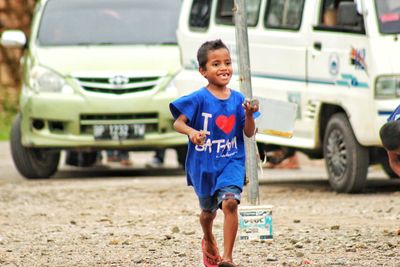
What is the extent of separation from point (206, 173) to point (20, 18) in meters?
17.2

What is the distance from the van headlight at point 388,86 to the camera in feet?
40.5

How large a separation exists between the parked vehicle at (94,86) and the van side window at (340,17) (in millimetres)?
2313

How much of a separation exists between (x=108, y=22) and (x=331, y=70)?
361 centimetres

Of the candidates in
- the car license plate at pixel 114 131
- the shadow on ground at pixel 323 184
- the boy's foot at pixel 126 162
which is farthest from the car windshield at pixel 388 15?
the boy's foot at pixel 126 162

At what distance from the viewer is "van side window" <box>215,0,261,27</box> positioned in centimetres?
Answer: 1430

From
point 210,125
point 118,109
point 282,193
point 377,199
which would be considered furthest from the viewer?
point 118,109

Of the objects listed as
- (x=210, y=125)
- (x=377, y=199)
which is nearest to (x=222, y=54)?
(x=210, y=125)

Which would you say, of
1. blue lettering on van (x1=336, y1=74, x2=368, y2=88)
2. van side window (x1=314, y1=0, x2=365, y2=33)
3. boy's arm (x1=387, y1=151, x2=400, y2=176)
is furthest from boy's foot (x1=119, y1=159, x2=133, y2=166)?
boy's arm (x1=387, y1=151, x2=400, y2=176)

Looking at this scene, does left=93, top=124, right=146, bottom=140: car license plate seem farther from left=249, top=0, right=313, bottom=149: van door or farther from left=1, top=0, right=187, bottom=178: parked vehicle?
left=249, top=0, right=313, bottom=149: van door

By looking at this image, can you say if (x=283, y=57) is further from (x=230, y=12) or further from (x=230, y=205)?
(x=230, y=205)

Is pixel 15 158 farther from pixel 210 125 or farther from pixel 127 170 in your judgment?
pixel 210 125

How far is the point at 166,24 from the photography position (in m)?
15.9

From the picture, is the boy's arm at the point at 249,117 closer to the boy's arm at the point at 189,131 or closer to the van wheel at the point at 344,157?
the boy's arm at the point at 189,131

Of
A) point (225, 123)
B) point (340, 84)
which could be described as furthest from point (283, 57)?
point (225, 123)
